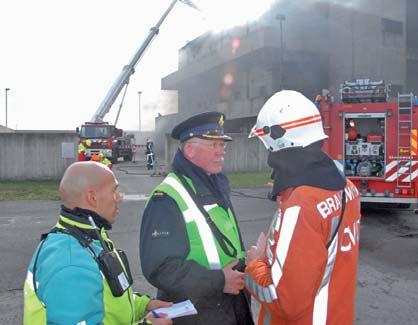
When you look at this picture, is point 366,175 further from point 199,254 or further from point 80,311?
point 80,311

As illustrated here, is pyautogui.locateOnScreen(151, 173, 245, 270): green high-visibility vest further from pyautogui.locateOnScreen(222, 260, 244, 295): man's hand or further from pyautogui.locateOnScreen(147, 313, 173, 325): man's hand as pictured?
pyautogui.locateOnScreen(147, 313, 173, 325): man's hand

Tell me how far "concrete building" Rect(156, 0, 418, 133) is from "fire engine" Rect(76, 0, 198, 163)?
243 inches

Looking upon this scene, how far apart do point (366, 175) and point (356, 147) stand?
2.10 ft

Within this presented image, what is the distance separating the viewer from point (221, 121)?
8.21 ft

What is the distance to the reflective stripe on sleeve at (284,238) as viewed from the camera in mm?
1707

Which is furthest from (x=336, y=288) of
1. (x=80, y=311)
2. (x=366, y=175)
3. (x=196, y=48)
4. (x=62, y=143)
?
(x=196, y=48)

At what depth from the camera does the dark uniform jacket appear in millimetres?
1947

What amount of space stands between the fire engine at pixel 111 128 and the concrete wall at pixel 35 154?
94.6 inches

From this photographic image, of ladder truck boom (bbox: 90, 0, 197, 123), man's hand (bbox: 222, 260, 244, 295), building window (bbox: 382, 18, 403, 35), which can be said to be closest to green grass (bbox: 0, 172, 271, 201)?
man's hand (bbox: 222, 260, 244, 295)

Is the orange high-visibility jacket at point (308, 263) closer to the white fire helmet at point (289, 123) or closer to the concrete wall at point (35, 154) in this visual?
the white fire helmet at point (289, 123)

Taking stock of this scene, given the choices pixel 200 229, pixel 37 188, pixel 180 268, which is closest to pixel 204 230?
pixel 200 229

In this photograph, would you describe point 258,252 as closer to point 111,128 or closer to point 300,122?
point 300,122

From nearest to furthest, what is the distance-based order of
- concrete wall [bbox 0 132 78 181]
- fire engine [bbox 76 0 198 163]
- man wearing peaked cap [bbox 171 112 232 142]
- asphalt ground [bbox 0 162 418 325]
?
man wearing peaked cap [bbox 171 112 232 142] < asphalt ground [bbox 0 162 418 325] < concrete wall [bbox 0 132 78 181] < fire engine [bbox 76 0 198 163]

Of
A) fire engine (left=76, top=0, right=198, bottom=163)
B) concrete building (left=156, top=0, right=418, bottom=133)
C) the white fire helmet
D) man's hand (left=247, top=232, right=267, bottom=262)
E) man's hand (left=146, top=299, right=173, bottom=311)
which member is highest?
concrete building (left=156, top=0, right=418, bottom=133)
